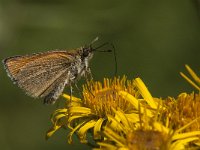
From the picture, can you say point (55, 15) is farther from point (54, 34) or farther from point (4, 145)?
point (4, 145)

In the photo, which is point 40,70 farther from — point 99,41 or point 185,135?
point 99,41

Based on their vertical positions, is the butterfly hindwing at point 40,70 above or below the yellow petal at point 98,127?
above

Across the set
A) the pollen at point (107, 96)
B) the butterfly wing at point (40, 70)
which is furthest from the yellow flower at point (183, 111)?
the butterfly wing at point (40, 70)

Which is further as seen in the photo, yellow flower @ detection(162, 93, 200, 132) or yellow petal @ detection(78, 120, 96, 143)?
yellow petal @ detection(78, 120, 96, 143)

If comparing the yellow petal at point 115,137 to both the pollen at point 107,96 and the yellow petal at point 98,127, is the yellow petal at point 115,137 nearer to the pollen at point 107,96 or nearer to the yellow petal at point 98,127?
the yellow petal at point 98,127

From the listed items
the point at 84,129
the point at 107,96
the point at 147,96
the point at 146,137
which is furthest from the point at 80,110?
the point at 146,137

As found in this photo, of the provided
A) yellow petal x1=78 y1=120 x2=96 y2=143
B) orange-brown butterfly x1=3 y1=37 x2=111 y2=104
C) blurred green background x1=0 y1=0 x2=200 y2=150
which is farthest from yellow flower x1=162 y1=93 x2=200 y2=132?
blurred green background x1=0 y1=0 x2=200 y2=150

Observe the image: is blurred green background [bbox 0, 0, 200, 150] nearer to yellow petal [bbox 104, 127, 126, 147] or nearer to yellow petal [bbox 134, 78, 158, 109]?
yellow petal [bbox 134, 78, 158, 109]

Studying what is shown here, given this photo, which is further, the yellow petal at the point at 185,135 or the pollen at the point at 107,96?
the pollen at the point at 107,96
